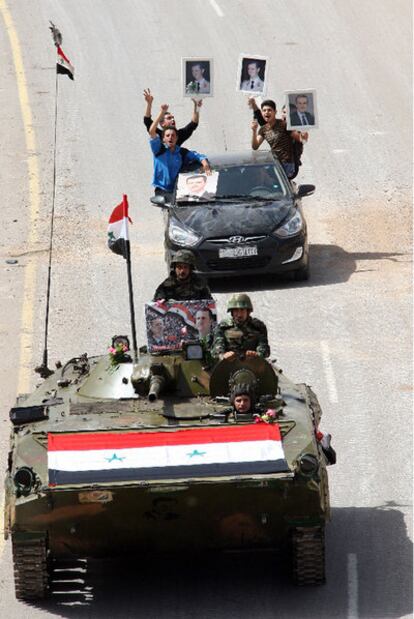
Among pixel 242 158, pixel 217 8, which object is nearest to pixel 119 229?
pixel 242 158

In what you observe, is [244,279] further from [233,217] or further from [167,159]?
[167,159]

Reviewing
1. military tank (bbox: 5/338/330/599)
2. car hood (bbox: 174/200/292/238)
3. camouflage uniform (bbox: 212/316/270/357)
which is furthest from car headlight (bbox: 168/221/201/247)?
military tank (bbox: 5/338/330/599)

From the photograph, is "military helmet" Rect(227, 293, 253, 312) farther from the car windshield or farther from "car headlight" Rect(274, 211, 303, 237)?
the car windshield

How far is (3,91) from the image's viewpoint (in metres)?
37.9

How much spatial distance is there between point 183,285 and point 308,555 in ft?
13.5

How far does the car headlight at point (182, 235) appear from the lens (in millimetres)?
25719

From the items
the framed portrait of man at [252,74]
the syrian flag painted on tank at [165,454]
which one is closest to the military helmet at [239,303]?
the syrian flag painted on tank at [165,454]

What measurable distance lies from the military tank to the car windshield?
35.8ft

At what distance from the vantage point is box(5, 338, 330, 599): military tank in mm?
14320

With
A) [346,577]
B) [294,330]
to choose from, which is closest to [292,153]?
[294,330]

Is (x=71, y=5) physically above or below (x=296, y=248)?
above

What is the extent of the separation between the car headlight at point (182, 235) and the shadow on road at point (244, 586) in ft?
31.0

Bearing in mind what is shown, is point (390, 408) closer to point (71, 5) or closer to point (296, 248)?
point (296, 248)

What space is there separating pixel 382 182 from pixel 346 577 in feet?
56.3
